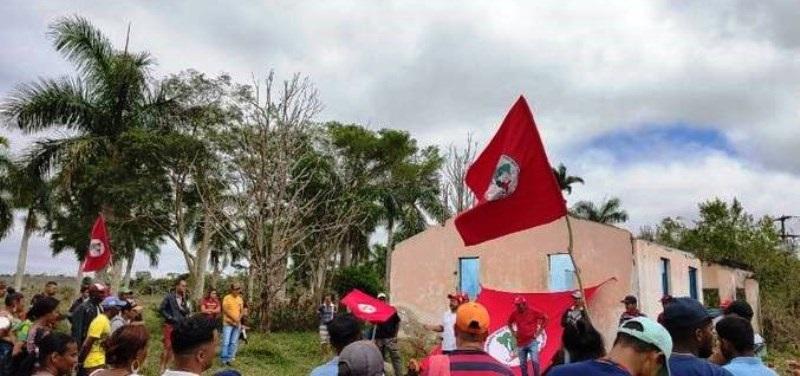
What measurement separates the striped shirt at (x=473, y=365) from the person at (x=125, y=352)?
150 centimetres

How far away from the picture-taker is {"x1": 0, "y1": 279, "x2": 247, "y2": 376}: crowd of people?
312cm

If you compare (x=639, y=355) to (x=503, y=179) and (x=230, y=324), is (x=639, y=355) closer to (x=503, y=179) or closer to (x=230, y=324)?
(x=503, y=179)

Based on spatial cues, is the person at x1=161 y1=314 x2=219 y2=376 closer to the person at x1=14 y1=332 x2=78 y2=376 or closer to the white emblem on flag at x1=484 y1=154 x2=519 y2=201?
the person at x1=14 y1=332 x2=78 y2=376

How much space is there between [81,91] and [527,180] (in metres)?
17.8

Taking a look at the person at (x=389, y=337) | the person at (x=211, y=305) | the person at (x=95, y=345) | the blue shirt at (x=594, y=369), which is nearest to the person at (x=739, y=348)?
the blue shirt at (x=594, y=369)

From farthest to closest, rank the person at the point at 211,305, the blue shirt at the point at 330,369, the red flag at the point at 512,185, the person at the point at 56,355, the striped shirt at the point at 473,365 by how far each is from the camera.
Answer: the person at the point at 211,305 < the red flag at the point at 512,185 < the person at the point at 56,355 < the blue shirt at the point at 330,369 < the striped shirt at the point at 473,365

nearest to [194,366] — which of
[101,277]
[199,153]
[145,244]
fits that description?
[101,277]

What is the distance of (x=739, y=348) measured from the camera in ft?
12.4

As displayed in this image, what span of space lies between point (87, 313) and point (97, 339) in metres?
1.49

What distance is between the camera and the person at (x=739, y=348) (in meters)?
3.70

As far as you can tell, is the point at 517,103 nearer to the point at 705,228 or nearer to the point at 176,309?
the point at 176,309

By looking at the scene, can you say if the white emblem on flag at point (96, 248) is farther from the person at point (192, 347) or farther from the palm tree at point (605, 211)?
the palm tree at point (605, 211)

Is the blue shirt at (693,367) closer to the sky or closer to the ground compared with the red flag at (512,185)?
closer to the ground

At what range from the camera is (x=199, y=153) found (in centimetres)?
2430
